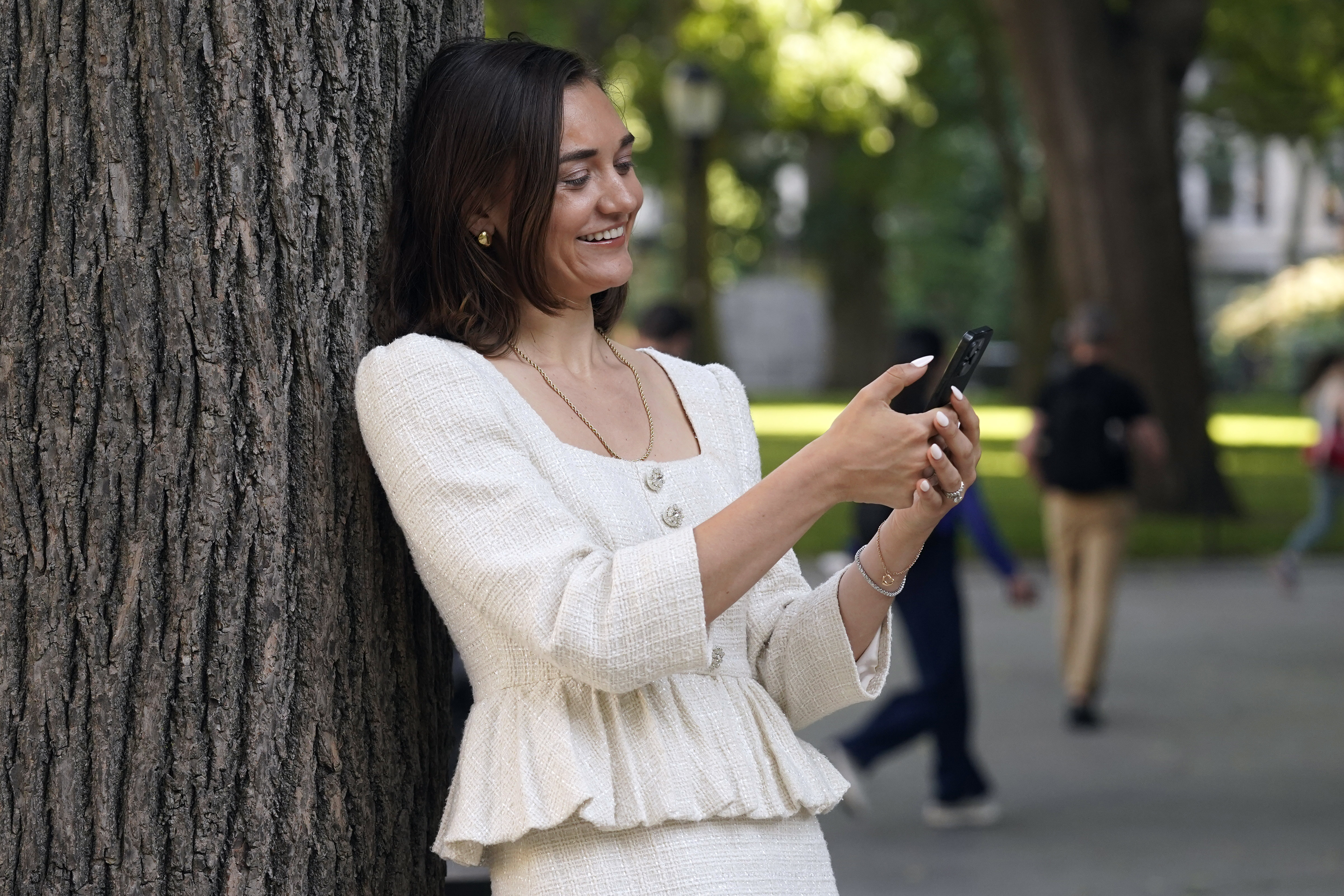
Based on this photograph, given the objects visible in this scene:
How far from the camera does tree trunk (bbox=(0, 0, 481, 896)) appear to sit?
2377mm

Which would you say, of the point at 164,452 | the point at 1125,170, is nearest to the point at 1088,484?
the point at 164,452

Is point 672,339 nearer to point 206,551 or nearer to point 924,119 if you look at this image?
point 206,551

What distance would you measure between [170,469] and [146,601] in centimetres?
19

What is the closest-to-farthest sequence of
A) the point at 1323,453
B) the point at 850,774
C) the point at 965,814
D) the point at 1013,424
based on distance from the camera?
1. the point at 850,774
2. the point at 965,814
3. the point at 1323,453
4. the point at 1013,424

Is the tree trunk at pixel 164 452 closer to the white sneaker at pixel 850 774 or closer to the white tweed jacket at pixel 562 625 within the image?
the white tweed jacket at pixel 562 625

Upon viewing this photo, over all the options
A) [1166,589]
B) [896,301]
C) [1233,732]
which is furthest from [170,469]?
A: [896,301]

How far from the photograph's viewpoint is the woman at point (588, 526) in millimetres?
2172

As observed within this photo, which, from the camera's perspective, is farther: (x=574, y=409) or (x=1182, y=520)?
(x=1182, y=520)

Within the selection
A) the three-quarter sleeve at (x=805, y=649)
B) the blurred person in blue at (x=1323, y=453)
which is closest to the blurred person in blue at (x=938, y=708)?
the three-quarter sleeve at (x=805, y=649)

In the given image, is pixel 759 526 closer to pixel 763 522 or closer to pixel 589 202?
pixel 763 522

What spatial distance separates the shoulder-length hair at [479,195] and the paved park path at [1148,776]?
423 centimetres

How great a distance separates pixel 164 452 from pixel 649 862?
0.88 m

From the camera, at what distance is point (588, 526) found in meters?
2.34

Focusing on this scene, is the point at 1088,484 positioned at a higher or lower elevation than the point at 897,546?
lower
